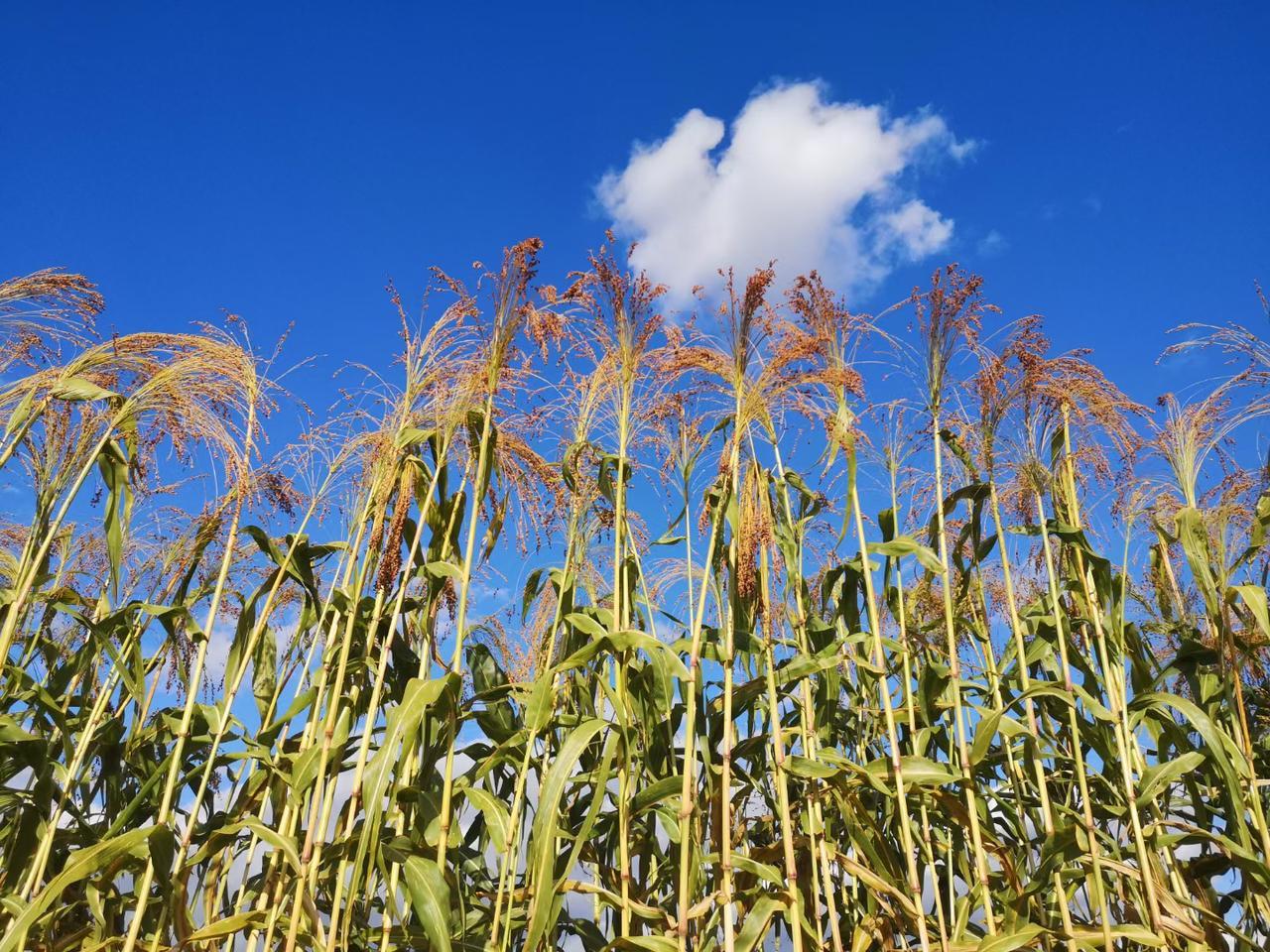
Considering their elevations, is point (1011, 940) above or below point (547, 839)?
below

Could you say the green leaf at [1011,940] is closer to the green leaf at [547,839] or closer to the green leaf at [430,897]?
the green leaf at [547,839]

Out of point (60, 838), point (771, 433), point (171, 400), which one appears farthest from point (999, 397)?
point (60, 838)

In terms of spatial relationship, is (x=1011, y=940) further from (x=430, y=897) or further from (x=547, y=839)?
(x=430, y=897)

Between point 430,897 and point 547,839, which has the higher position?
point 547,839

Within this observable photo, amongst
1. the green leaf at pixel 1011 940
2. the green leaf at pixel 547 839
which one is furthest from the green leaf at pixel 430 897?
the green leaf at pixel 1011 940

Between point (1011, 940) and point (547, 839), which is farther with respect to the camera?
point (1011, 940)

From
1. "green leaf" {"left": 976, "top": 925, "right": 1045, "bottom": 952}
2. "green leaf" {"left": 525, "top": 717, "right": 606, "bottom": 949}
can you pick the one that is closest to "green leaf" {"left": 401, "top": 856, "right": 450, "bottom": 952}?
"green leaf" {"left": 525, "top": 717, "right": 606, "bottom": 949}

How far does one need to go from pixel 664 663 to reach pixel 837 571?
1052 millimetres

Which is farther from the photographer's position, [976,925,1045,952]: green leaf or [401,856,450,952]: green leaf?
[976,925,1045,952]: green leaf

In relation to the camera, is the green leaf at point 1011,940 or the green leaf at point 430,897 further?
the green leaf at point 1011,940

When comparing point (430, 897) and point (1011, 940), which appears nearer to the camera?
point (430, 897)

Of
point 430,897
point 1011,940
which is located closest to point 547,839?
point 430,897

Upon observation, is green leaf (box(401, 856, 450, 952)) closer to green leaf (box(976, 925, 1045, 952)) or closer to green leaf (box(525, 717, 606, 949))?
green leaf (box(525, 717, 606, 949))

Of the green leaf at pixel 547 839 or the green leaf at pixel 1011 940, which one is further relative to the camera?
the green leaf at pixel 1011 940
